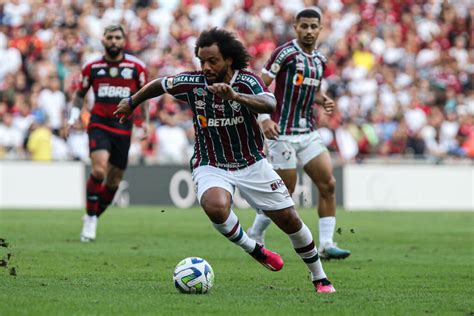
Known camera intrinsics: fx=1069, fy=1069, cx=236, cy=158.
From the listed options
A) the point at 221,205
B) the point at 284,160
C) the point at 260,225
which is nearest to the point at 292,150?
the point at 284,160

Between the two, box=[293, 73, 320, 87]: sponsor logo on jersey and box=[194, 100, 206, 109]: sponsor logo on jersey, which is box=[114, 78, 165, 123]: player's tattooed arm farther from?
box=[293, 73, 320, 87]: sponsor logo on jersey

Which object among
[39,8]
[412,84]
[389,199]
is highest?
[39,8]

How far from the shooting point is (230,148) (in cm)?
915

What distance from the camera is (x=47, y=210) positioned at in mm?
22469

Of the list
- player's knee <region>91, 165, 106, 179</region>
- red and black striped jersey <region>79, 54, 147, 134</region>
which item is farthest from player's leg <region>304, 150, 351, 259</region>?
red and black striped jersey <region>79, 54, 147, 134</region>

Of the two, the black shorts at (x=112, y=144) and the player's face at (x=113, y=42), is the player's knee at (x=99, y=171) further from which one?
the player's face at (x=113, y=42)

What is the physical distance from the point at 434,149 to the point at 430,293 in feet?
58.6

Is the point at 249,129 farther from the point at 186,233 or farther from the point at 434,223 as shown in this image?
the point at 434,223

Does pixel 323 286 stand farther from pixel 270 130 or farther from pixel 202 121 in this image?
pixel 202 121

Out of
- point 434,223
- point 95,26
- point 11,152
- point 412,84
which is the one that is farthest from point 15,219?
point 412,84

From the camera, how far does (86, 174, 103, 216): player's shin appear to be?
1447 centimetres

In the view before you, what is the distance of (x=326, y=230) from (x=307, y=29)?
233 cm

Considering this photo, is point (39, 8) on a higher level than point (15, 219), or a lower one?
higher

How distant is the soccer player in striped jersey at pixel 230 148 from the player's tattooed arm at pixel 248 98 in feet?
0.36
